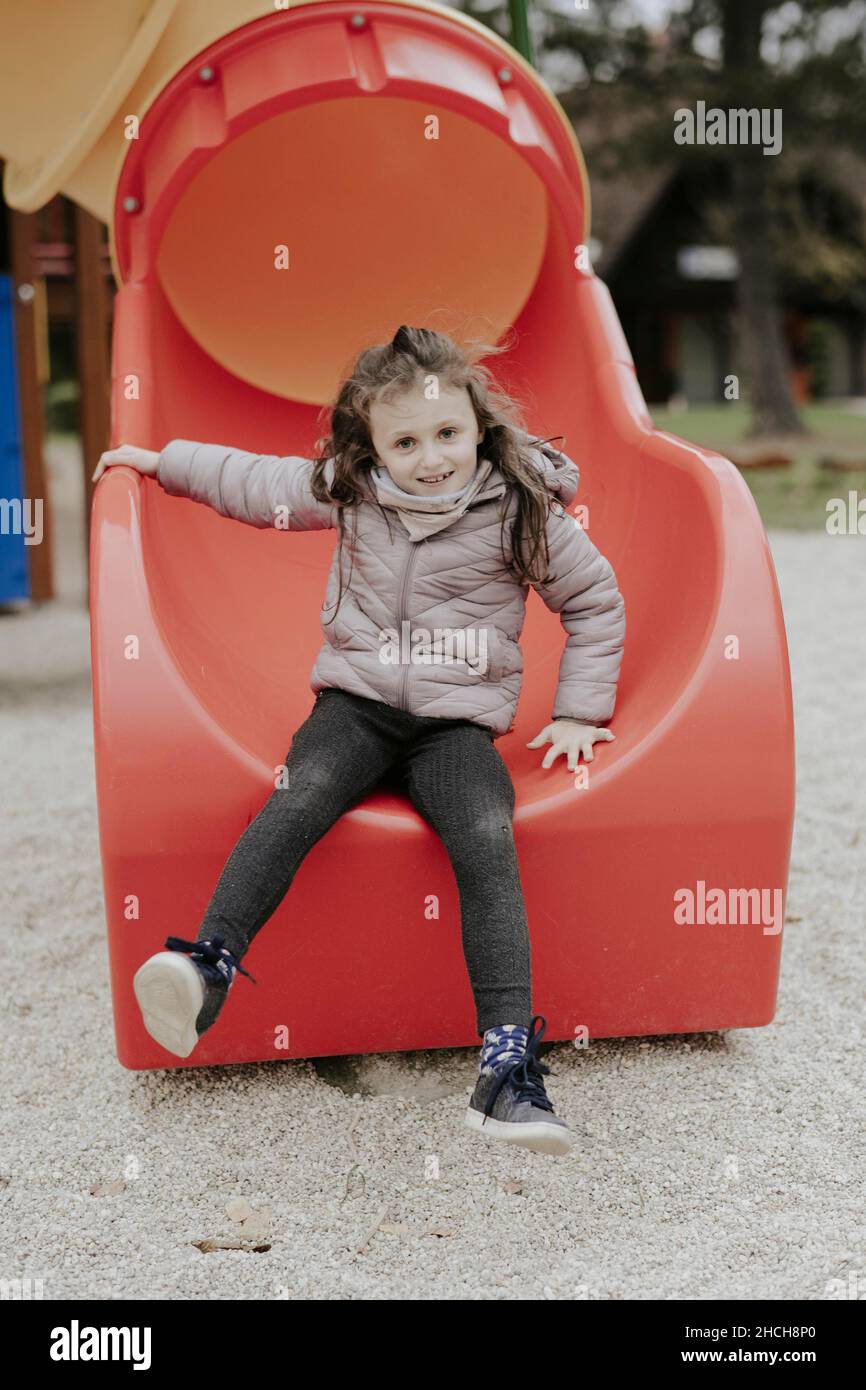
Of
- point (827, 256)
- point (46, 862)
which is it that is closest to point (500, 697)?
point (46, 862)

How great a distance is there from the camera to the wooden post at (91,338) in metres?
4.91

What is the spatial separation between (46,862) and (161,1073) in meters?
0.94

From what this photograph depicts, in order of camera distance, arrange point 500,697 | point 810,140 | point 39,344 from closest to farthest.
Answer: point 500,697, point 39,344, point 810,140

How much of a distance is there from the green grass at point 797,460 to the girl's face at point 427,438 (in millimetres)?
2400

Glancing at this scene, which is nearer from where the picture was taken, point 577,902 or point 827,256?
point 577,902

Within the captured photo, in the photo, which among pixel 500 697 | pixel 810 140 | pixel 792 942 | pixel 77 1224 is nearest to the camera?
pixel 77 1224

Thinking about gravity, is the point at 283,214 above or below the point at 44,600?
above

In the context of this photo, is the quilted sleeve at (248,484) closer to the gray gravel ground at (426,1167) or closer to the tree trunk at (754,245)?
the gray gravel ground at (426,1167)

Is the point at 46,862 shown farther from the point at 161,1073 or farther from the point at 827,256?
the point at 827,256

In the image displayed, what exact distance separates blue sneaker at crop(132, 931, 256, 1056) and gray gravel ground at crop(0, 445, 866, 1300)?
0.22 metres

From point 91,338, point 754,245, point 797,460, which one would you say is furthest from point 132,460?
point 754,245

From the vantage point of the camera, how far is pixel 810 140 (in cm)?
1128

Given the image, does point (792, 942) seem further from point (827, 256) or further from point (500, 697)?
point (827, 256)
